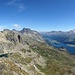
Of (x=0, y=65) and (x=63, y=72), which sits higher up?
(x=0, y=65)

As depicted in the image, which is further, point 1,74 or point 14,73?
point 14,73

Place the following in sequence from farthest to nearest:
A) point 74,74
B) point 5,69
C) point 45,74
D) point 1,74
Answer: point 45,74
point 74,74
point 5,69
point 1,74

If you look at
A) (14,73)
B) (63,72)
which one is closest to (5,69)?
(14,73)

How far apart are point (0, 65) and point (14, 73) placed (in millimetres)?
12462

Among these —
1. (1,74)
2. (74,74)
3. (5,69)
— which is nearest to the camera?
(1,74)

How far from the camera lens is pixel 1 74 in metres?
90.8

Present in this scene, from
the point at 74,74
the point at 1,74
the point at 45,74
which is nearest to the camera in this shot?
the point at 1,74

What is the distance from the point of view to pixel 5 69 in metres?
98.5

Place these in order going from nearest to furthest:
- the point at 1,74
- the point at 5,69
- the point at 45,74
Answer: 1. the point at 1,74
2. the point at 5,69
3. the point at 45,74

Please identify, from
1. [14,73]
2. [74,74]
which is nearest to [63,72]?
[74,74]

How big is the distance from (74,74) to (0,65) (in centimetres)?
10100

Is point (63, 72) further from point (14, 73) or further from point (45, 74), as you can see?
point (14, 73)

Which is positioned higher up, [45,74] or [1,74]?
[1,74]

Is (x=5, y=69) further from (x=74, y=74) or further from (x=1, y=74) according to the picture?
(x=74, y=74)
